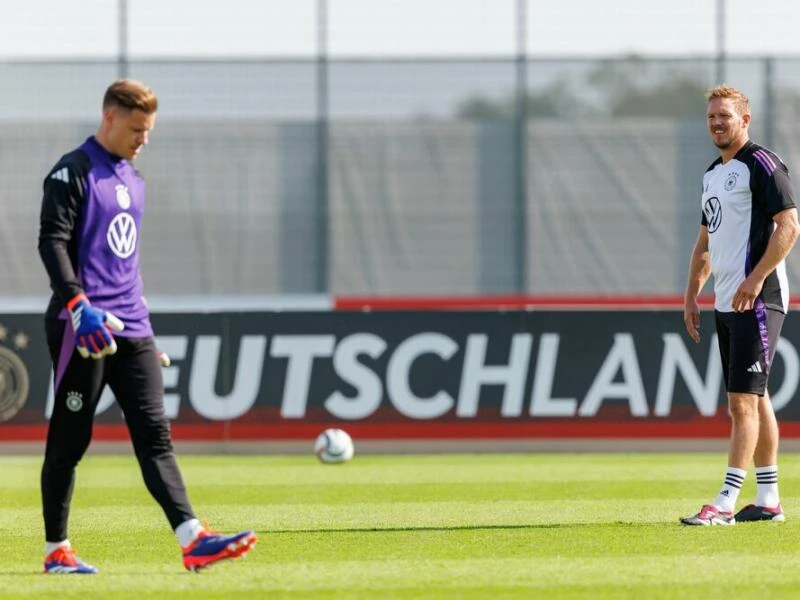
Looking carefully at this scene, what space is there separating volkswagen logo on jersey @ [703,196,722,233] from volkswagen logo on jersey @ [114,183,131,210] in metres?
3.54

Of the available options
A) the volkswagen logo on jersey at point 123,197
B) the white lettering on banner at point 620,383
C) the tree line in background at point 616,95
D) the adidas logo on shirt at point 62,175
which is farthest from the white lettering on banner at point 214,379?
the tree line in background at point 616,95

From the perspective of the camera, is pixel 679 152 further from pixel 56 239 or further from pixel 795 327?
pixel 56 239

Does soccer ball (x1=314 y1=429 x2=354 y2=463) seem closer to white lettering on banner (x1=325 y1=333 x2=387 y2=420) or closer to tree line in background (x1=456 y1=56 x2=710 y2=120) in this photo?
white lettering on banner (x1=325 y1=333 x2=387 y2=420)

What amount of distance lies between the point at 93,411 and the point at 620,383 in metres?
9.68

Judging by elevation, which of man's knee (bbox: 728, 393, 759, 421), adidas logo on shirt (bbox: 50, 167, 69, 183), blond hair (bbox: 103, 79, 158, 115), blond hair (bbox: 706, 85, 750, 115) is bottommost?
man's knee (bbox: 728, 393, 759, 421)

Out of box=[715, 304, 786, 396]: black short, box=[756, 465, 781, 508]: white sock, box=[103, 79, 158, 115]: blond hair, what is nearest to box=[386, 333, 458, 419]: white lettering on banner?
box=[756, 465, 781, 508]: white sock

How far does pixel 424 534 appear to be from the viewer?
29.6ft

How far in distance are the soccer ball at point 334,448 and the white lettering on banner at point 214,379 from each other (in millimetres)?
1269

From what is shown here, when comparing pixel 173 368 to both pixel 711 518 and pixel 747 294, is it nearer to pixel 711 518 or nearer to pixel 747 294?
pixel 711 518

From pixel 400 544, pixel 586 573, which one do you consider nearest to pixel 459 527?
pixel 400 544

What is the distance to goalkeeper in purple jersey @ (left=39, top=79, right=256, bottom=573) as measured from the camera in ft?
23.4

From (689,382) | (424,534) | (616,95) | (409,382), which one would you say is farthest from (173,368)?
(616,95)

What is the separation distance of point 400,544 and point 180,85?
667 inches

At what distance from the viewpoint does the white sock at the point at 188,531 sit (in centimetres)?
727
